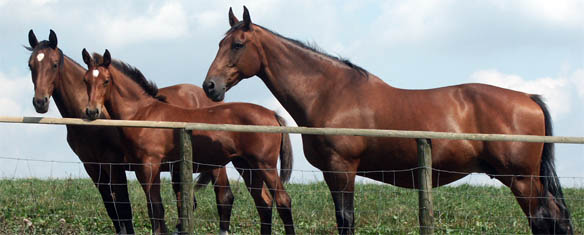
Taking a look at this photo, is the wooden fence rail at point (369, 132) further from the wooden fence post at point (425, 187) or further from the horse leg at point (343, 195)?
the horse leg at point (343, 195)

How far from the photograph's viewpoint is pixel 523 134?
6531 mm

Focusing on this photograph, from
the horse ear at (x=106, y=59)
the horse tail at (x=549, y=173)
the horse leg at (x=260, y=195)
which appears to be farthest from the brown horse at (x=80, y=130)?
the horse tail at (x=549, y=173)

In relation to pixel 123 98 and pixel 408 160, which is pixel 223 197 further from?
pixel 408 160

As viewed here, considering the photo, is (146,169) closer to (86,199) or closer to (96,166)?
(96,166)

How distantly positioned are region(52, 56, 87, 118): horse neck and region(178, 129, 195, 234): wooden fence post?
2228mm

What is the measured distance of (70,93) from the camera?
26.1 feet

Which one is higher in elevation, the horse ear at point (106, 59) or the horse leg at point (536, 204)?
the horse ear at point (106, 59)

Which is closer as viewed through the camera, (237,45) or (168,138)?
(237,45)

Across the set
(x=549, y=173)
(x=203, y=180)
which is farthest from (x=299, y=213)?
(x=549, y=173)

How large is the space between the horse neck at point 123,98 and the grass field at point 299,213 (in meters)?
1.65

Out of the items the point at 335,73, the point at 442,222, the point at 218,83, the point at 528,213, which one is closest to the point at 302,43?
the point at 335,73

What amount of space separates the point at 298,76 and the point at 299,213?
3.47 meters

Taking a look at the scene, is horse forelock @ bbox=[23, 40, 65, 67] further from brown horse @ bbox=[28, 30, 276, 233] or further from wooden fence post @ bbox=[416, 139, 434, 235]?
wooden fence post @ bbox=[416, 139, 434, 235]

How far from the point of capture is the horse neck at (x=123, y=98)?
7.47m
